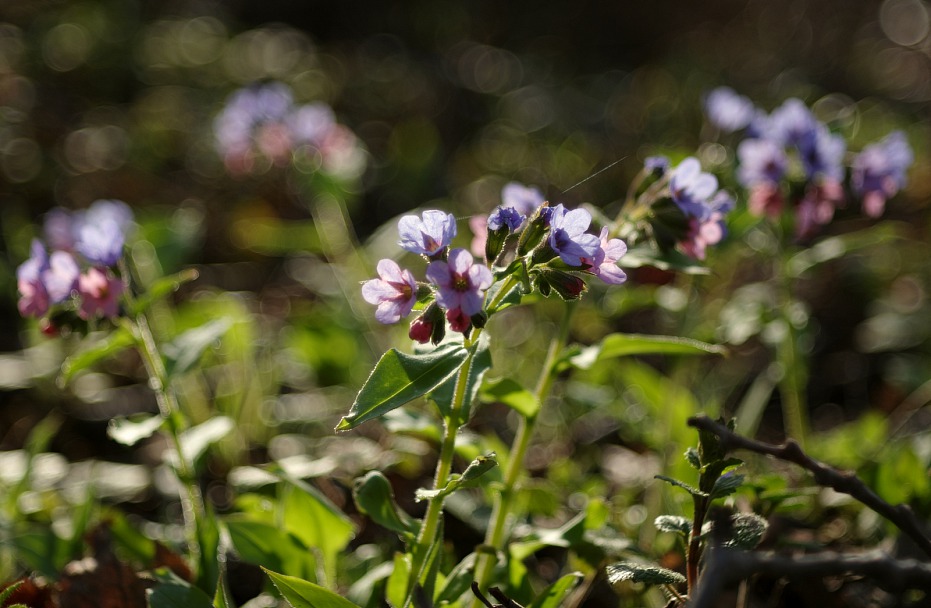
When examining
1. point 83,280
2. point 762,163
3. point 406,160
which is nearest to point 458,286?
point 83,280

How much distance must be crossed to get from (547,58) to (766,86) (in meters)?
1.99

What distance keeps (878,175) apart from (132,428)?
6.46 ft

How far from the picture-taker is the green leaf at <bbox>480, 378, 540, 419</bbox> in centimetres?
165

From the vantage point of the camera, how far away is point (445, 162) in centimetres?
578

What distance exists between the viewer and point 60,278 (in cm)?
186

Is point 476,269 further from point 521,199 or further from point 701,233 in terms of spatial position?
point 701,233

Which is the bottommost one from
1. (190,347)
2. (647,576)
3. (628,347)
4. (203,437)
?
(203,437)

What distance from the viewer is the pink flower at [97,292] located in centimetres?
183

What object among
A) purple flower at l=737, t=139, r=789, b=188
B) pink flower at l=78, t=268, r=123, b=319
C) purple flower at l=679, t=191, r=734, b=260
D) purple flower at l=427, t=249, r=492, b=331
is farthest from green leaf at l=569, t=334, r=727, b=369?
pink flower at l=78, t=268, r=123, b=319

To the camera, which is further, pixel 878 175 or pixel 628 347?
pixel 878 175

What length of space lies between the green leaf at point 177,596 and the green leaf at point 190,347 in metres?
0.50

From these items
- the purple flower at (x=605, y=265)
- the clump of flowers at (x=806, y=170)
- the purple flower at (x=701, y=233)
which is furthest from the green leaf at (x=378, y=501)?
the clump of flowers at (x=806, y=170)

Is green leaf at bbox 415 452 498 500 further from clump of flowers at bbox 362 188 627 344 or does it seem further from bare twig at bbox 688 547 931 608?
bare twig at bbox 688 547 931 608

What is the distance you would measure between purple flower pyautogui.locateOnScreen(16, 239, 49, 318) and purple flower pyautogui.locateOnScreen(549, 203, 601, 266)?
117 centimetres
